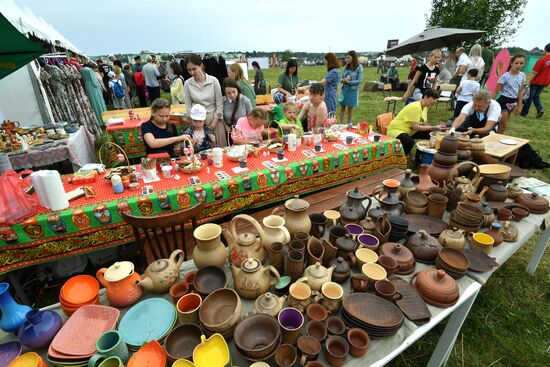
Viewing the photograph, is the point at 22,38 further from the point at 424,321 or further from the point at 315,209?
the point at 424,321

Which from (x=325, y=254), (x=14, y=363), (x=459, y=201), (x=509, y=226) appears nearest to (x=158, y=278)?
(x=14, y=363)

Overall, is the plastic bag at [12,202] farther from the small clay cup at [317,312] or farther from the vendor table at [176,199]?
the small clay cup at [317,312]

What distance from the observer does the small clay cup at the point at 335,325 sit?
1275 mm

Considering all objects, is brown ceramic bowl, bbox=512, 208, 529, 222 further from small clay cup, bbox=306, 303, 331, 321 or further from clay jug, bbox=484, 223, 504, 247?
small clay cup, bbox=306, 303, 331, 321

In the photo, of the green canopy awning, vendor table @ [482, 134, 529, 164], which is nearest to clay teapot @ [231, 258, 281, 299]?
the green canopy awning

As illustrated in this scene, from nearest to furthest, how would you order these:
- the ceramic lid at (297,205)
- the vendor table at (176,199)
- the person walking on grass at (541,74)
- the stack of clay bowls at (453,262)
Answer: the stack of clay bowls at (453,262) < the ceramic lid at (297,205) < the vendor table at (176,199) < the person walking on grass at (541,74)

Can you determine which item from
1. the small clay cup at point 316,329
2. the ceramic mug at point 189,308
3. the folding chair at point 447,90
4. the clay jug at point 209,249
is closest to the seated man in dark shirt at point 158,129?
the clay jug at point 209,249

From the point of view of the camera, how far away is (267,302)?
132 cm

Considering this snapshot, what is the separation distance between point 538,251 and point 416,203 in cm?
173

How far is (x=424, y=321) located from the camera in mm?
1376

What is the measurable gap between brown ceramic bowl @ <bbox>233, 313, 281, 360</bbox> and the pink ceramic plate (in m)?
0.64

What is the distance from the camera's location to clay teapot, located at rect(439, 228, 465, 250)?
1.82m

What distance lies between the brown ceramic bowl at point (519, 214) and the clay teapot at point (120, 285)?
2.88m

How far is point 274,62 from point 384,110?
30974 millimetres
